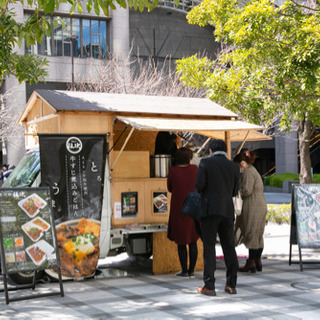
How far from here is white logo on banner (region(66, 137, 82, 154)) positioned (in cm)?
856

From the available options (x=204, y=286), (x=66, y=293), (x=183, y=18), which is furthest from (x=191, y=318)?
(x=183, y=18)

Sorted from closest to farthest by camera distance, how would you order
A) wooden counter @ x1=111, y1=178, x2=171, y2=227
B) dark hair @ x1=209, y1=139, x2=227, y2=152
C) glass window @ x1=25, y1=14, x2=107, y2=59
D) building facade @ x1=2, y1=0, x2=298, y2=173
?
dark hair @ x1=209, y1=139, x2=227, y2=152 < wooden counter @ x1=111, y1=178, x2=171, y2=227 < building facade @ x1=2, y1=0, x2=298, y2=173 < glass window @ x1=25, y1=14, x2=107, y2=59

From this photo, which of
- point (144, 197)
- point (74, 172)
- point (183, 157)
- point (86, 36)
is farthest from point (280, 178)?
point (74, 172)

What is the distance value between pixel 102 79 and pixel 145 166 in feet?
51.2

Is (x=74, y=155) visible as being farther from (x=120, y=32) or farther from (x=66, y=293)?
(x=120, y=32)

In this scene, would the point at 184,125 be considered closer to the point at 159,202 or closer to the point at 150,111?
the point at 150,111

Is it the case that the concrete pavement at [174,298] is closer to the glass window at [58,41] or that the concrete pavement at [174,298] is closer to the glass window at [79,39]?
the glass window at [79,39]

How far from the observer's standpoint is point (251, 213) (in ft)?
29.6

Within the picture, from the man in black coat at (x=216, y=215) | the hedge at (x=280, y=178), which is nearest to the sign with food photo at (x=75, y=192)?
the man in black coat at (x=216, y=215)

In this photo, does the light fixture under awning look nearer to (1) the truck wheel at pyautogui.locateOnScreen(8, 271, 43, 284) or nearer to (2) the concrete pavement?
(2) the concrete pavement

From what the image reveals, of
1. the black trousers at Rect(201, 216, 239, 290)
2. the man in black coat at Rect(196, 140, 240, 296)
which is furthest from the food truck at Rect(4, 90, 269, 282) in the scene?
the black trousers at Rect(201, 216, 239, 290)

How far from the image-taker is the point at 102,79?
2472cm

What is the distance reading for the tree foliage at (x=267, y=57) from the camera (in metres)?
10.7

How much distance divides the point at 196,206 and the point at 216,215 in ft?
1.12
